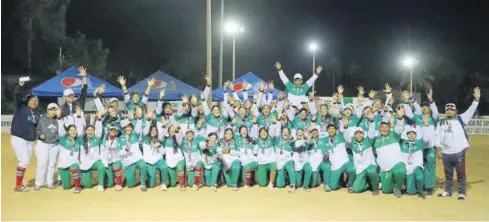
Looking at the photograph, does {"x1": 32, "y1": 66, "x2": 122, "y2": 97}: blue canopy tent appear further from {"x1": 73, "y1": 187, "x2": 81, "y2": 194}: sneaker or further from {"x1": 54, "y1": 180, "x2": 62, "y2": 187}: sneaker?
{"x1": 73, "y1": 187, "x2": 81, "y2": 194}: sneaker

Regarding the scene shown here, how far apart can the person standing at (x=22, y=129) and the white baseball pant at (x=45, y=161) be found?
204mm

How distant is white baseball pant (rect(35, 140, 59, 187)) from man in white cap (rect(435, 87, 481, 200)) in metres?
6.96

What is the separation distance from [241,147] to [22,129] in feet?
13.2

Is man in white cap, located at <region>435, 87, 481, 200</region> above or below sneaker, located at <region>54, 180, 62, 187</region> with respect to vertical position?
above

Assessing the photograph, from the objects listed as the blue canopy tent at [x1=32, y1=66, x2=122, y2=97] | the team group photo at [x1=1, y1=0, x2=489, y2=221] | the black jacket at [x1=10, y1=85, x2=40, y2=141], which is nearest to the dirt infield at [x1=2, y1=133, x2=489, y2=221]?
the team group photo at [x1=1, y1=0, x2=489, y2=221]

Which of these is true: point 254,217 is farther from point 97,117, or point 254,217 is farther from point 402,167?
point 97,117

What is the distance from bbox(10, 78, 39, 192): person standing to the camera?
29.0 ft

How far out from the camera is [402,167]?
8641 millimetres

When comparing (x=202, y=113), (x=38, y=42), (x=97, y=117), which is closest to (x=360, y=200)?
(x=202, y=113)

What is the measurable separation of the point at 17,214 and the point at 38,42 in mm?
34745

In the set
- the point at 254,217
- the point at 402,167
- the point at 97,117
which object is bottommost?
the point at 254,217

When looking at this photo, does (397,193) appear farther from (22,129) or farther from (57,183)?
(22,129)

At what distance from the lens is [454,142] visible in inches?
334

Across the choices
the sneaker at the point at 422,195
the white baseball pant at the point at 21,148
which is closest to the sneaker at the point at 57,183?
the white baseball pant at the point at 21,148
